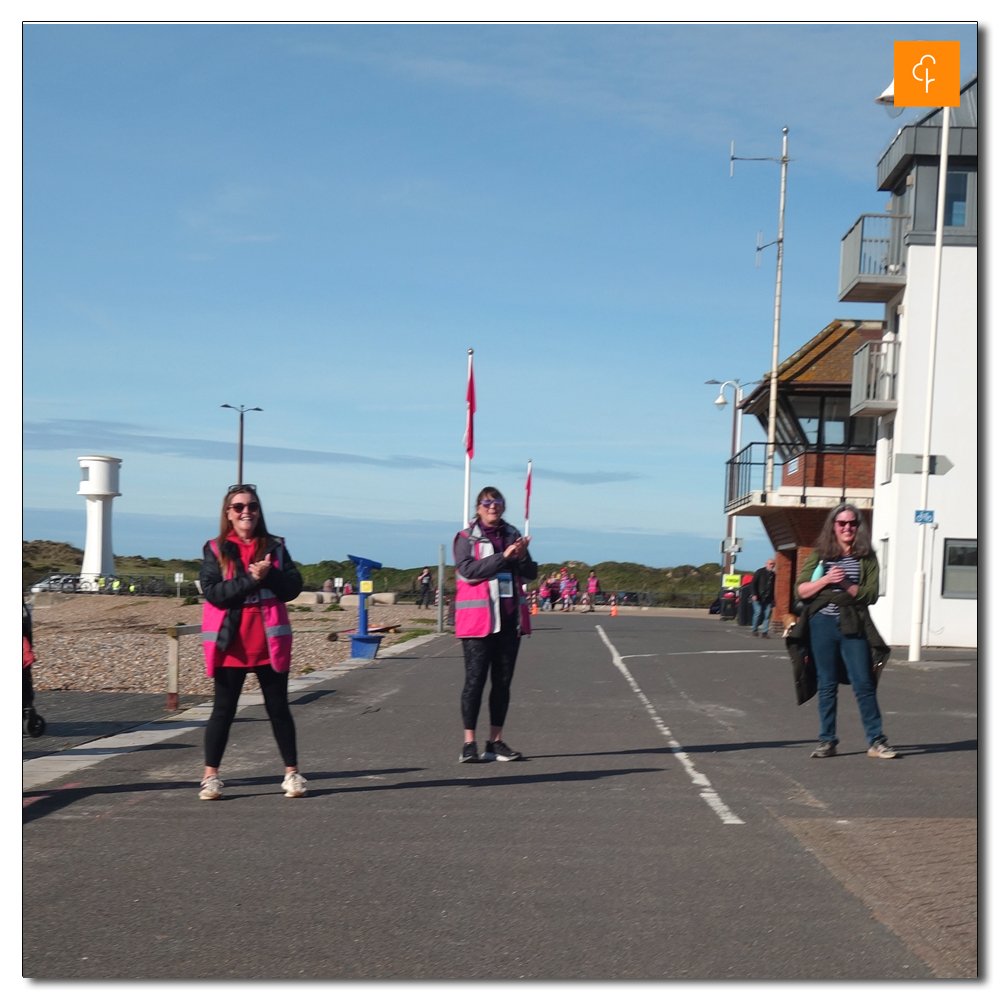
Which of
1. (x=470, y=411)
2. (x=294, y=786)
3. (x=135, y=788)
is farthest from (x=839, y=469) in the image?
(x=135, y=788)

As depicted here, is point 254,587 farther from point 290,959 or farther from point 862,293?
point 862,293

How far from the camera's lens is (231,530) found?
7.34 m

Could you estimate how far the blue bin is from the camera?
20.5m

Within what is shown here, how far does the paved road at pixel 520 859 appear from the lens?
14.6ft

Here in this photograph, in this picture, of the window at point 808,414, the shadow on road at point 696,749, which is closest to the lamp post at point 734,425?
the window at point 808,414

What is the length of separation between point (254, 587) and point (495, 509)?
2.33m

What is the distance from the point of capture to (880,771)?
353 inches

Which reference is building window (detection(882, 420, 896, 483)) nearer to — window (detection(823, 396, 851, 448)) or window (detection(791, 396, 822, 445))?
window (detection(823, 396, 851, 448))

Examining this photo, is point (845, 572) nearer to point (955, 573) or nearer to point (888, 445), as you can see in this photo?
point (955, 573)

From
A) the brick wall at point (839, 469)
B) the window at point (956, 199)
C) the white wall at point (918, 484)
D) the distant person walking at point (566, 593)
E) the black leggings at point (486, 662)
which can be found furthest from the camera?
the distant person walking at point (566, 593)

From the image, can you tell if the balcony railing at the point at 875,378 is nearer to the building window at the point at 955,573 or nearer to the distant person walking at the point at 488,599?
the building window at the point at 955,573

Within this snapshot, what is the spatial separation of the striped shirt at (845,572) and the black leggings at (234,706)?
4.09 meters

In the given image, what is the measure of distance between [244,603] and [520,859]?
2201 mm

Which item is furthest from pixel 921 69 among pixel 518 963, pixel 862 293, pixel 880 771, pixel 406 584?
pixel 406 584
